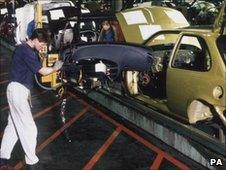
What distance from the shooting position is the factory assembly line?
6988 millimetres

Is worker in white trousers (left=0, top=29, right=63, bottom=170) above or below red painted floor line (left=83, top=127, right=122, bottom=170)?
above

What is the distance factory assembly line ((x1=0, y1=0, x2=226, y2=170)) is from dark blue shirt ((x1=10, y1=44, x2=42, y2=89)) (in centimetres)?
156

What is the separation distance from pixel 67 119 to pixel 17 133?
11.6 feet

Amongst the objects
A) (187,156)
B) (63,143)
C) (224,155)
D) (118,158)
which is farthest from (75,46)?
(224,155)

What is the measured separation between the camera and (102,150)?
7867 mm

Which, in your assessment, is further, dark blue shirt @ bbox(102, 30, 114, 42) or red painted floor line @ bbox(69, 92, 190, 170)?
dark blue shirt @ bbox(102, 30, 114, 42)

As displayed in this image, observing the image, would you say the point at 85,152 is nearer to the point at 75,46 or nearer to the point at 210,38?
the point at 75,46

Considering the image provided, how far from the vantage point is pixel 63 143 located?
827 centimetres

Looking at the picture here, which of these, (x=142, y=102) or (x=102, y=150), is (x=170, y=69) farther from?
(x=102, y=150)

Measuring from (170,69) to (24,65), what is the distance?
9.01ft

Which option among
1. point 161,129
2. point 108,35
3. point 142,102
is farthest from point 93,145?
point 108,35

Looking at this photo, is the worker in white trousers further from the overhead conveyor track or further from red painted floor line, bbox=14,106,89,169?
the overhead conveyor track

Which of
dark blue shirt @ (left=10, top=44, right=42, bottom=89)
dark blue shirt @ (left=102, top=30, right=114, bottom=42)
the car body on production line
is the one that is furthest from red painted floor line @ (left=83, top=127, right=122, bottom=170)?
dark blue shirt @ (left=102, top=30, right=114, bottom=42)

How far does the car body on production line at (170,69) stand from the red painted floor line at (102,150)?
0.88 m
